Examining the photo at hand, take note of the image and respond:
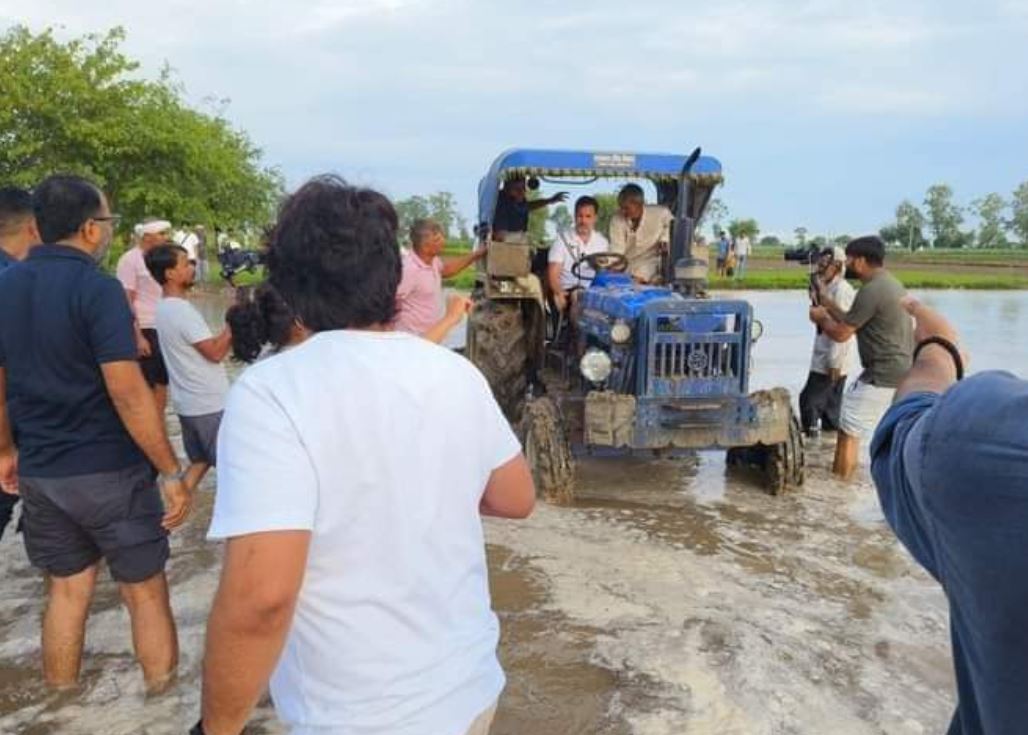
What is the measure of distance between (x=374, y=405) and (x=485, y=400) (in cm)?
28

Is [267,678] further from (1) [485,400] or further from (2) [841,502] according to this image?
(2) [841,502]

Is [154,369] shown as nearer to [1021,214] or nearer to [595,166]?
Result: [595,166]

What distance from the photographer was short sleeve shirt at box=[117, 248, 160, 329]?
632 cm

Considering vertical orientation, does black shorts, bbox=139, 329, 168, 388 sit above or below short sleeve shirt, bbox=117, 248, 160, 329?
below

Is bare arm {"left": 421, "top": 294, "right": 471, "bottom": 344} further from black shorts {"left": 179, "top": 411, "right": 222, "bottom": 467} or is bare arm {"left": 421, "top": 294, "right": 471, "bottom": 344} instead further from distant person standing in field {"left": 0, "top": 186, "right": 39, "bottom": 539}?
distant person standing in field {"left": 0, "top": 186, "right": 39, "bottom": 539}

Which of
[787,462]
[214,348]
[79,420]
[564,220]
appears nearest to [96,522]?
[79,420]

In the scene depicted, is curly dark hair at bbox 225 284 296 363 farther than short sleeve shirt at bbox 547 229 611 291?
No

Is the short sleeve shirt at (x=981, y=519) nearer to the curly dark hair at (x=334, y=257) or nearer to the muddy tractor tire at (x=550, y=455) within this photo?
the curly dark hair at (x=334, y=257)

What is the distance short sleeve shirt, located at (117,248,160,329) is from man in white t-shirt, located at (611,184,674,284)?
11.9ft

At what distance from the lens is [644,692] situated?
3.53m

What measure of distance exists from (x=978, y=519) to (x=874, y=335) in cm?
583

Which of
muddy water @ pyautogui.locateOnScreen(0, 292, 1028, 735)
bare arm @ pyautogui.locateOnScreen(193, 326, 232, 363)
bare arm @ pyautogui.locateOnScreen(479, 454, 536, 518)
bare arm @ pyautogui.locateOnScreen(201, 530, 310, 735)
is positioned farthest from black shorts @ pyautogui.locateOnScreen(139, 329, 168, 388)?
bare arm @ pyautogui.locateOnScreen(201, 530, 310, 735)

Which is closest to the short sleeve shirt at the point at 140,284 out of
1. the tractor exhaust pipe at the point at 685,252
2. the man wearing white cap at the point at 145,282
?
the man wearing white cap at the point at 145,282

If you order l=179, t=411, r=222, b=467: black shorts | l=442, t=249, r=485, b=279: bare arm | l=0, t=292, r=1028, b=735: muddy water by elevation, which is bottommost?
l=0, t=292, r=1028, b=735: muddy water
